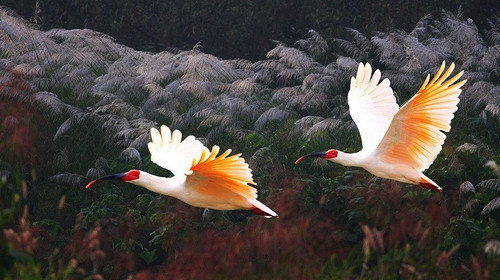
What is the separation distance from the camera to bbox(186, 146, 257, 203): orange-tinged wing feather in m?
6.02

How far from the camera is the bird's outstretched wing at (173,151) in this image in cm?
713

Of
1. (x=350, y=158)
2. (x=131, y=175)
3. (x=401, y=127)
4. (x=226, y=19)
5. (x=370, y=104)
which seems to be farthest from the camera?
(x=226, y=19)

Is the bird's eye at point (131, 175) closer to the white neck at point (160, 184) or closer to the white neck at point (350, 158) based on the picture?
the white neck at point (160, 184)

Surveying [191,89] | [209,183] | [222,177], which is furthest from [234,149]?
[222,177]

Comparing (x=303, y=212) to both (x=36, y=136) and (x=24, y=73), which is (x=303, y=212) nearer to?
(x=36, y=136)

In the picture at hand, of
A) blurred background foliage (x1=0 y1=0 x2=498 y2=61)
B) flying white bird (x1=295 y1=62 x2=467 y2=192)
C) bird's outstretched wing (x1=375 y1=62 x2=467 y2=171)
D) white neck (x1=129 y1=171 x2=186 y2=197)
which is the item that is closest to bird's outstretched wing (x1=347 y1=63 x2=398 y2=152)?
flying white bird (x1=295 y1=62 x2=467 y2=192)

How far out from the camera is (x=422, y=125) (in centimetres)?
694

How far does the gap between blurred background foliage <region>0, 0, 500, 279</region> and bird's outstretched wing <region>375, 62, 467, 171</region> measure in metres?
0.51

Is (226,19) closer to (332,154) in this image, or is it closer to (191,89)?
(191,89)

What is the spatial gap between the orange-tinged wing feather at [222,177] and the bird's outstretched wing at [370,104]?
58.9 inches

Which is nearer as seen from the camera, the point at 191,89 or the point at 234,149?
the point at 234,149

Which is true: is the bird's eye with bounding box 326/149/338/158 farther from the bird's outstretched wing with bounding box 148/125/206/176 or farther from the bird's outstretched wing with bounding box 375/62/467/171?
the bird's outstretched wing with bounding box 148/125/206/176

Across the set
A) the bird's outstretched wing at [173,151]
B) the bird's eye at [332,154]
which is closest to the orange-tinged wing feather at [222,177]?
the bird's outstretched wing at [173,151]

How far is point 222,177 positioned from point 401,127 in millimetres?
1405
